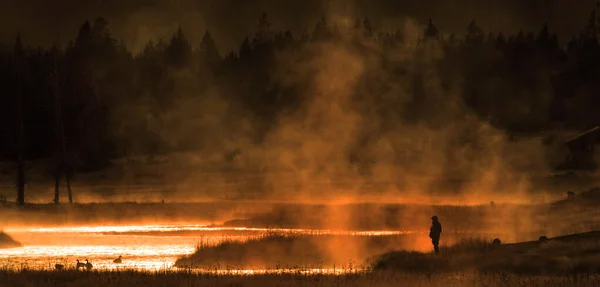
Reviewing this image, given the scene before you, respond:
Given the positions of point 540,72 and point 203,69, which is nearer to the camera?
point 540,72

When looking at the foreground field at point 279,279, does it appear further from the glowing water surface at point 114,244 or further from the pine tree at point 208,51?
the pine tree at point 208,51

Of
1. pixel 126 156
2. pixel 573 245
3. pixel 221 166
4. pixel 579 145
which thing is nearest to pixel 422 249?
pixel 573 245

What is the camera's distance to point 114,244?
4919cm

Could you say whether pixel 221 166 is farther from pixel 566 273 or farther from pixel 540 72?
pixel 566 273

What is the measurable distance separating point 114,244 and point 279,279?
18832 mm

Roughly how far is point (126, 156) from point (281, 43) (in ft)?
177

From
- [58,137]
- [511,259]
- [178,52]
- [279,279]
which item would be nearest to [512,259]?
[511,259]

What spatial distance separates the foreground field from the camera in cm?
3066

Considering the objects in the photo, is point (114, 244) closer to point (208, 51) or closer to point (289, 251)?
point (289, 251)

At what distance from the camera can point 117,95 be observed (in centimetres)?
12950

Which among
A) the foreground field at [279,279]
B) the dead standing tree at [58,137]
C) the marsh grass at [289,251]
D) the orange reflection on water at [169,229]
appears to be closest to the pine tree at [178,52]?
the dead standing tree at [58,137]

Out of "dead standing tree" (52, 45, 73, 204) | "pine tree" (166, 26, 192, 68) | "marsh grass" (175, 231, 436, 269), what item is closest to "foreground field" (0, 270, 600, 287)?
"marsh grass" (175, 231, 436, 269)

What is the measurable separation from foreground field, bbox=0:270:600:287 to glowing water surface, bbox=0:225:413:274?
2.53 meters

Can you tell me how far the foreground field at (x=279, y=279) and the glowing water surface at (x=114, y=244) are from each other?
2.53m
